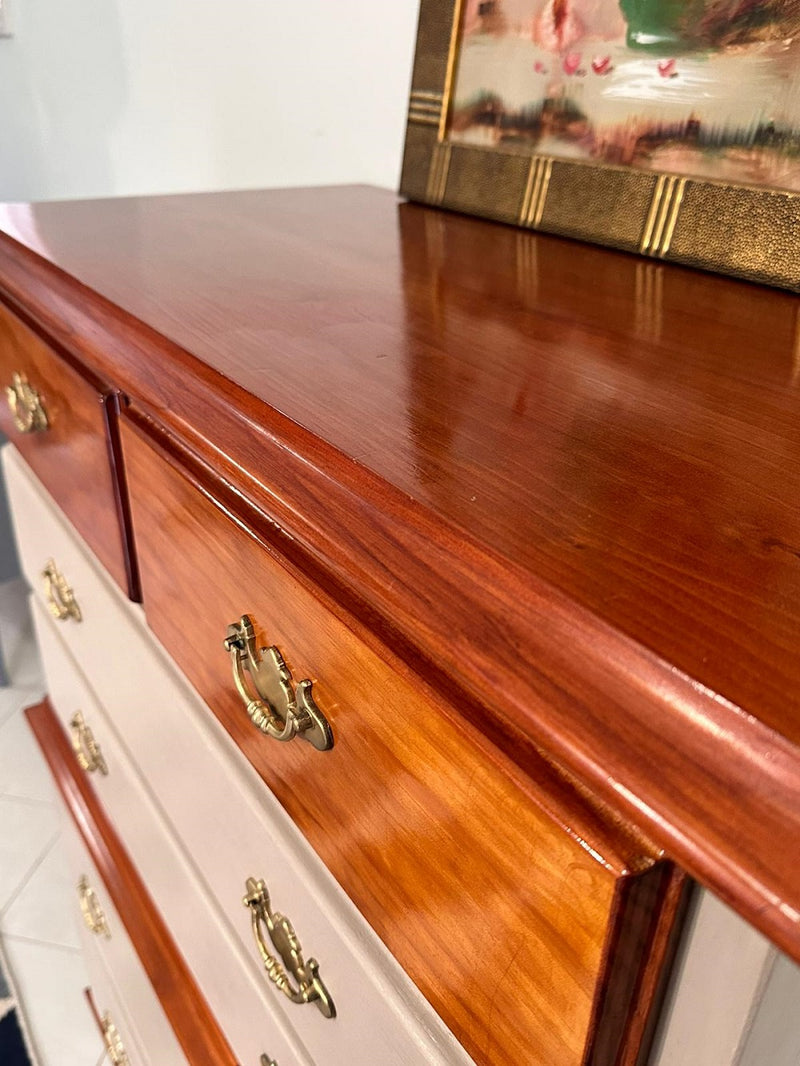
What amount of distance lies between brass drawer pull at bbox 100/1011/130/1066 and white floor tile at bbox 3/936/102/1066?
172mm

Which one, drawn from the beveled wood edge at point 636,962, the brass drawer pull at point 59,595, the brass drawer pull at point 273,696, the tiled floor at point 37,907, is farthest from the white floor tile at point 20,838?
the beveled wood edge at point 636,962

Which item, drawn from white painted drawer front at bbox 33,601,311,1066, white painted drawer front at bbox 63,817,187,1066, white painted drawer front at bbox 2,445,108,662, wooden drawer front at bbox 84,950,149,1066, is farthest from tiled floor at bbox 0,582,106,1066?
white painted drawer front at bbox 2,445,108,662

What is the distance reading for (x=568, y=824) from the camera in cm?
21

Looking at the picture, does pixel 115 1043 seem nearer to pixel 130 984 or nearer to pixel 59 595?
pixel 130 984

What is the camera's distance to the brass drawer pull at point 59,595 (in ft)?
2.19

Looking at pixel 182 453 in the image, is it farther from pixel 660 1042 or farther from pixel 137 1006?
pixel 137 1006

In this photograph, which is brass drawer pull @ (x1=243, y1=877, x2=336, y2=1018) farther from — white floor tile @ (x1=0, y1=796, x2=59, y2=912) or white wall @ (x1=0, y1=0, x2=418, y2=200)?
white floor tile @ (x1=0, y1=796, x2=59, y2=912)

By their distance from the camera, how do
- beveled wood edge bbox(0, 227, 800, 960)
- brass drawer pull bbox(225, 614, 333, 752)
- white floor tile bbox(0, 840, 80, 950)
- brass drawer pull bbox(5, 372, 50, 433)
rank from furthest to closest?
white floor tile bbox(0, 840, 80, 950) → brass drawer pull bbox(5, 372, 50, 433) → brass drawer pull bbox(225, 614, 333, 752) → beveled wood edge bbox(0, 227, 800, 960)

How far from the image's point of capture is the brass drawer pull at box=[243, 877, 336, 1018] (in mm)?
388

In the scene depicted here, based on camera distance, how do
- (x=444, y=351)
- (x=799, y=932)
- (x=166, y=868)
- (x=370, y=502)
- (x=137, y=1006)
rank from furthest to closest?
1. (x=137, y=1006)
2. (x=166, y=868)
3. (x=444, y=351)
4. (x=370, y=502)
5. (x=799, y=932)

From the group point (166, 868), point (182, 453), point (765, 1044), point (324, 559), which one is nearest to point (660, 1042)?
point (765, 1044)

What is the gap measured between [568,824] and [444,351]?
A: 223mm

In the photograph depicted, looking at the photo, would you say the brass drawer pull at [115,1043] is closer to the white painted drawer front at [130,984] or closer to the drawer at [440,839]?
the white painted drawer front at [130,984]

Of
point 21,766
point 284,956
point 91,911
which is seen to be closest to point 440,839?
point 284,956
